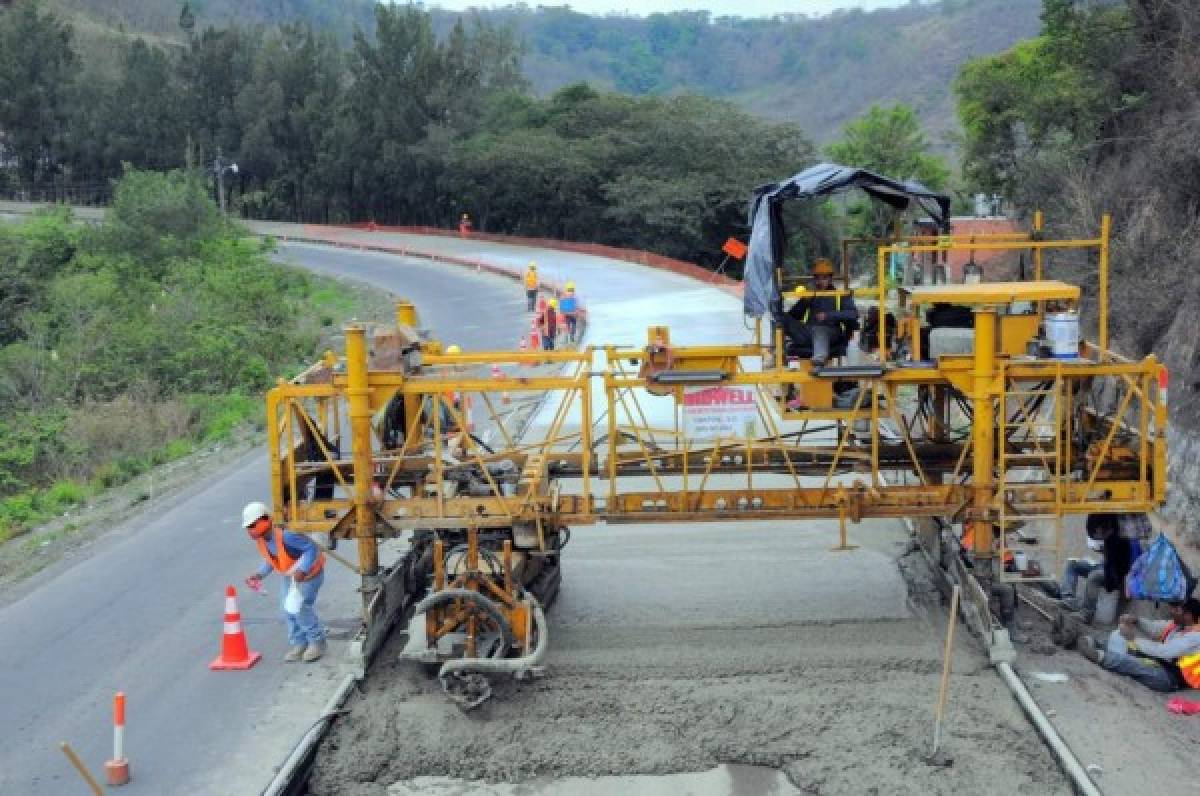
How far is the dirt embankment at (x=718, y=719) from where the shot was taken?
31.2ft

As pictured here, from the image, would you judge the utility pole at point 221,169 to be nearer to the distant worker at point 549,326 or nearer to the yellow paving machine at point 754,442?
the distant worker at point 549,326

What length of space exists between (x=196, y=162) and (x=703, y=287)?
1682 inches

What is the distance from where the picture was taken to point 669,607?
12617mm

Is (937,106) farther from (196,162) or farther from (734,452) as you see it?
(734,452)

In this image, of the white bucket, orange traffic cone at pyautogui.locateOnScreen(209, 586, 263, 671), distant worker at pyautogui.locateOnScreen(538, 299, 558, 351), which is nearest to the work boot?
the white bucket

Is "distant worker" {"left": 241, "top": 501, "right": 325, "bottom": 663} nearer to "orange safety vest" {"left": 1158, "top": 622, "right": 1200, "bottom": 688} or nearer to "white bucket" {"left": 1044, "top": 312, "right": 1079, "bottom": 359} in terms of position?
"white bucket" {"left": 1044, "top": 312, "right": 1079, "bottom": 359}

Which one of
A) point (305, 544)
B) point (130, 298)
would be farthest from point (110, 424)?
point (305, 544)

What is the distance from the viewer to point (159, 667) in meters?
11.7

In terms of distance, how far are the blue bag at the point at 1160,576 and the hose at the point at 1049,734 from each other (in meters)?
1.44

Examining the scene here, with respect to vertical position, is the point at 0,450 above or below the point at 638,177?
below

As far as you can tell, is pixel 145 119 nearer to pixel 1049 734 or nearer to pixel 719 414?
pixel 719 414

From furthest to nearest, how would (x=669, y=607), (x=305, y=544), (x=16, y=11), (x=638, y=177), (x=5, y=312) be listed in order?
(x=16, y=11) < (x=638, y=177) < (x=5, y=312) < (x=669, y=607) < (x=305, y=544)

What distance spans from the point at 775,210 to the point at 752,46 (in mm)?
166277

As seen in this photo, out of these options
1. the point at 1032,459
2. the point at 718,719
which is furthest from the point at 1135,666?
the point at 718,719
